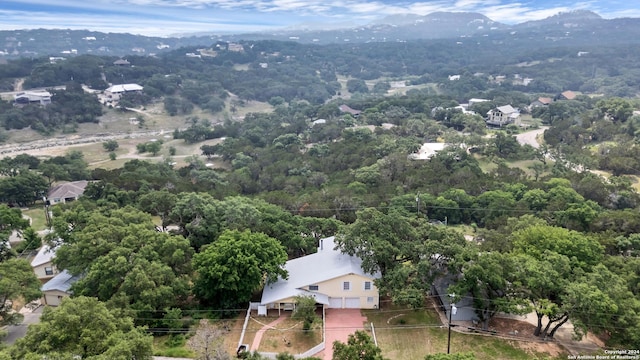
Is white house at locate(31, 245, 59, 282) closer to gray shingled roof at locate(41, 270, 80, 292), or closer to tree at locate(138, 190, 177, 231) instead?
gray shingled roof at locate(41, 270, 80, 292)

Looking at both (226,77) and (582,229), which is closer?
(582,229)

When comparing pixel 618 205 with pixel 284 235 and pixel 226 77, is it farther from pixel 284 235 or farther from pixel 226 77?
pixel 226 77

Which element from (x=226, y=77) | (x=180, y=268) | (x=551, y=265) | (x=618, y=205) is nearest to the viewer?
(x=551, y=265)

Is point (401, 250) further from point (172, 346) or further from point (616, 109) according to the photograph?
point (616, 109)

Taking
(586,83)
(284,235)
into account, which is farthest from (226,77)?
(284,235)

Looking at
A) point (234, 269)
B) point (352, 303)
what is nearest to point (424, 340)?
point (352, 303)

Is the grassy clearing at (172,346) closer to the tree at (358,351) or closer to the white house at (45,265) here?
the tree at (358,351)

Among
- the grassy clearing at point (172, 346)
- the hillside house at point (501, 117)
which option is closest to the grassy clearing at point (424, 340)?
the grassy clearing at point (172, 346)
